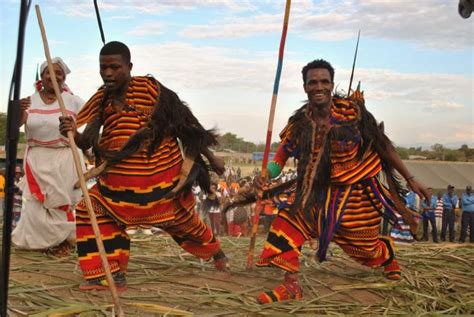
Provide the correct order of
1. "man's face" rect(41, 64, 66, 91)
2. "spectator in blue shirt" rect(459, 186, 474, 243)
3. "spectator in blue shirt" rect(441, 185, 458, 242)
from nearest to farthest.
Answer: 1. "man's face" rect(41, 64, 66, 91)
2. "spectator in blue shirt" rect(459, 186, 474, 243)
3. "spectator in blue shirt" rect(441, 185, 458, 242)

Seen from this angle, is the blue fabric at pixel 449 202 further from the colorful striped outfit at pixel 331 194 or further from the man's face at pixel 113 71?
the man's face at pixel 113 71

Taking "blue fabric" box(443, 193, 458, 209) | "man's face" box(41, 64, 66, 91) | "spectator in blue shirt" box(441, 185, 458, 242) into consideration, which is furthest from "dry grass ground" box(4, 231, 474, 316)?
"blue fabric" box(443, 193, 458, 209)

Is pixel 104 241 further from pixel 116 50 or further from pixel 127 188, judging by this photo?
pixel 116 50

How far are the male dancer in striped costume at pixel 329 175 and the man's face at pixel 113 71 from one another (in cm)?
132

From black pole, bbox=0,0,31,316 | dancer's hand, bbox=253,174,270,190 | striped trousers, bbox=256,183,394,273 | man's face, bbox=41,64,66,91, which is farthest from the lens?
man's face, bbox=41,64,66,91

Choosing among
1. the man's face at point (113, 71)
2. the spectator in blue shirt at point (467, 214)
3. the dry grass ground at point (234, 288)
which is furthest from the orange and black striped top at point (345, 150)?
the spectator in blue shirt at point (467, 214)

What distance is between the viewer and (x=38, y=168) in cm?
597

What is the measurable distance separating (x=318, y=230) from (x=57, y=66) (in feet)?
9.99

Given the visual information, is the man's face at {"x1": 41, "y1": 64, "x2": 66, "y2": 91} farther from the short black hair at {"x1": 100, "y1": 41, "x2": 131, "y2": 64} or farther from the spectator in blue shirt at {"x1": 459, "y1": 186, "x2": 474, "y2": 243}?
the spectator in blue shirt at {"x1": 459, "y1": 186, "x2": 474, "y2": 243}

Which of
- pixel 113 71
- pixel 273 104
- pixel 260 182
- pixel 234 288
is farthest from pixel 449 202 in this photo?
pixel 113 71

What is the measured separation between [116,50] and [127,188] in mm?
1027

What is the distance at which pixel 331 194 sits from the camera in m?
4.70

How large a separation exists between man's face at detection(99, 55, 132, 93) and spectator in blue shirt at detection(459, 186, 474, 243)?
12475mm

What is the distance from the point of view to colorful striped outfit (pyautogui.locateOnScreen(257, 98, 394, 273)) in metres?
4.50
